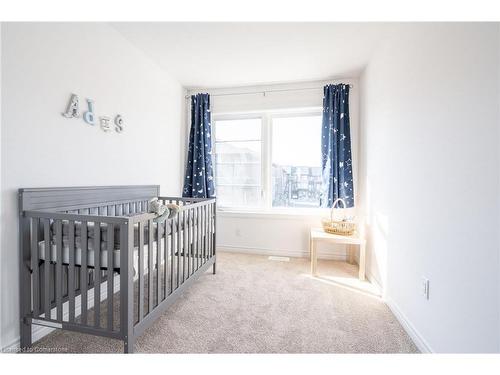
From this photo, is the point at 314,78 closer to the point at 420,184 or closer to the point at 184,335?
the point at 420,184

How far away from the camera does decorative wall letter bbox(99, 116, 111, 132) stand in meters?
1.97

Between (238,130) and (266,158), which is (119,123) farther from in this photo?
(266,158)

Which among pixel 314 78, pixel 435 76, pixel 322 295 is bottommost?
pixel 322 295

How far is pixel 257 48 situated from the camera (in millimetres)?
2252

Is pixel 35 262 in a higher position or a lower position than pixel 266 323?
higher

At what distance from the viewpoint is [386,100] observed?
2.03 metres

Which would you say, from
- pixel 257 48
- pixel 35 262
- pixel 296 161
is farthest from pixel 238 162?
pixel 35 262

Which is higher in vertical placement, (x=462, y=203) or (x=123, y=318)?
(x=462, y=203)

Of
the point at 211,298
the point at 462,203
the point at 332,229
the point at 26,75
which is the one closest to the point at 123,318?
the point at 211,298

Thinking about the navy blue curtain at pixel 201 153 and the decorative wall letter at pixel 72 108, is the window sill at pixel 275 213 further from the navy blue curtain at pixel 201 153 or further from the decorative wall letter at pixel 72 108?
the decorative wall letter at pixel 72 108

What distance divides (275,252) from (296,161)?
49.2 inches

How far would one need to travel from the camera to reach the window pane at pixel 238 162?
10.9 feet

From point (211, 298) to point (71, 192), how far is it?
1.32m

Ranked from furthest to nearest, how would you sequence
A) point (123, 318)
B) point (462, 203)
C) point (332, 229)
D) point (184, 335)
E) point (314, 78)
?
point (314, 78), point (332, 229), point (184, 335), point (123, 318), point (462, 203)
